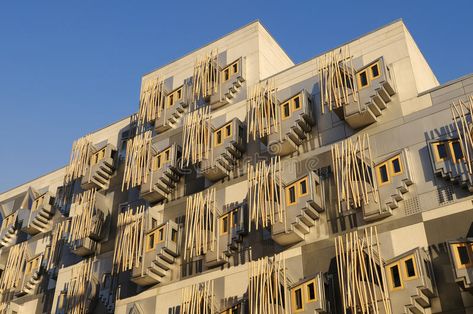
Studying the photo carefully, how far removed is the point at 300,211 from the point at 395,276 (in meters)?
6.42

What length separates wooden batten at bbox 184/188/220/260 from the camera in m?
32.9

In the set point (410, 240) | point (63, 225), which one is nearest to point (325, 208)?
point (410, 240)

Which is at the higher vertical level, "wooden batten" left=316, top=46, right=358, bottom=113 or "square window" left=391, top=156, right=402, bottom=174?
"wooden batten" left=316, top=46, right=358, bottom=113

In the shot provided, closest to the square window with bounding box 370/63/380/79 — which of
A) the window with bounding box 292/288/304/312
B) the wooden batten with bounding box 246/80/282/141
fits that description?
the wooden batten with bounding box 246/80/282/141

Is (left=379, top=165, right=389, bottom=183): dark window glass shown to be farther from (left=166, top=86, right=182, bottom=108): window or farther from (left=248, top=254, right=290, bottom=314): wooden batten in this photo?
(left=166, top=86, right=182, bottom=108): window

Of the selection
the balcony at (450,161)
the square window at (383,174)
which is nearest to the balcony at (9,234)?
the square window at (383,174)

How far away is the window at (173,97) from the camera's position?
138 ft

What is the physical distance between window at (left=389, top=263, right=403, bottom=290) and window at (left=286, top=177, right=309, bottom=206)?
658cm

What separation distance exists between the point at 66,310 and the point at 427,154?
84.4 ft

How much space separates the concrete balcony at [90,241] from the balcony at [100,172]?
12.9 ft

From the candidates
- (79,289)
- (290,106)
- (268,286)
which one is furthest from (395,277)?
(79,289)

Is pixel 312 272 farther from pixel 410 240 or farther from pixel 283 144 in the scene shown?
pixel 283 144

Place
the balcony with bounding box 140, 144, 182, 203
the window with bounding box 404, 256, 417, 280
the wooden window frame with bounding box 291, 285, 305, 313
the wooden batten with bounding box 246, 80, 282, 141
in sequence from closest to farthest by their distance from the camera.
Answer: the window with bounding box 404, 256, 417, 280 < the wooden window frame with bounding box 291, 285, 305, 313 < the wooden batten with bounding box 246, 80, 282, 141 < the balcony with bounding box 140, 144, 182, 203

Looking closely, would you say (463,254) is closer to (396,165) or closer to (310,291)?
(396,165)
